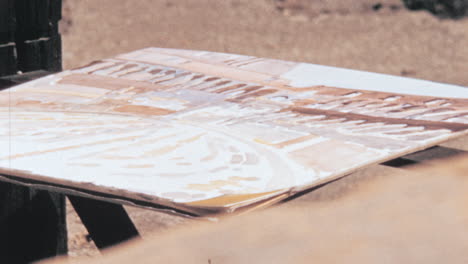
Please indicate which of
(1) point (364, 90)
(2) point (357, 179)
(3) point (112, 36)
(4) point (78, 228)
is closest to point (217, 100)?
(1) point (364, 90)

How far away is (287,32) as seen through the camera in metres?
4.90

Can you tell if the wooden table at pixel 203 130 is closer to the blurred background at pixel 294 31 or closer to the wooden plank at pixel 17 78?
the wooden plank at pixel 17 78

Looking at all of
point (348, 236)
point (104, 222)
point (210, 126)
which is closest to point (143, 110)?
point (210, 126)

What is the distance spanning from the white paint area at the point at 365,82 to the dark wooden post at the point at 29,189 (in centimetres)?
61

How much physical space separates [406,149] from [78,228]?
1.57m

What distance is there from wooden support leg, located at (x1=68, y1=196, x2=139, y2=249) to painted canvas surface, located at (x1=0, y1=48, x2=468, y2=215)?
0.10 meters

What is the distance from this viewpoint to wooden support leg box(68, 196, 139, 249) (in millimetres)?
1093

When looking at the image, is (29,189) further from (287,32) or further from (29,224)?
(287,32)

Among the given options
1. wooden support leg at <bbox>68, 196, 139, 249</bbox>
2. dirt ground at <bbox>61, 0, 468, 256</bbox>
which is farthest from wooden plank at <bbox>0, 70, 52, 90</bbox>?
dirt ground at <bbox>61, 0, 468, 256</bbox>

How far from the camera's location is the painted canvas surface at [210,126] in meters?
0.94

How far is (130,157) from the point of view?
3.43 feet

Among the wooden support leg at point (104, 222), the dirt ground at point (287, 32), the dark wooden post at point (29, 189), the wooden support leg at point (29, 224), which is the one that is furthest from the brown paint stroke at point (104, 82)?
the dirt ground at point (287, 32)

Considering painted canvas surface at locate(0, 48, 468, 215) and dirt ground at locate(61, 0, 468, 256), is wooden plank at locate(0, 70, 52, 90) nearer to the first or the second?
painted canvas surface at locate(0, 48, 468, 215)

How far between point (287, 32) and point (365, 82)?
3.40 m
